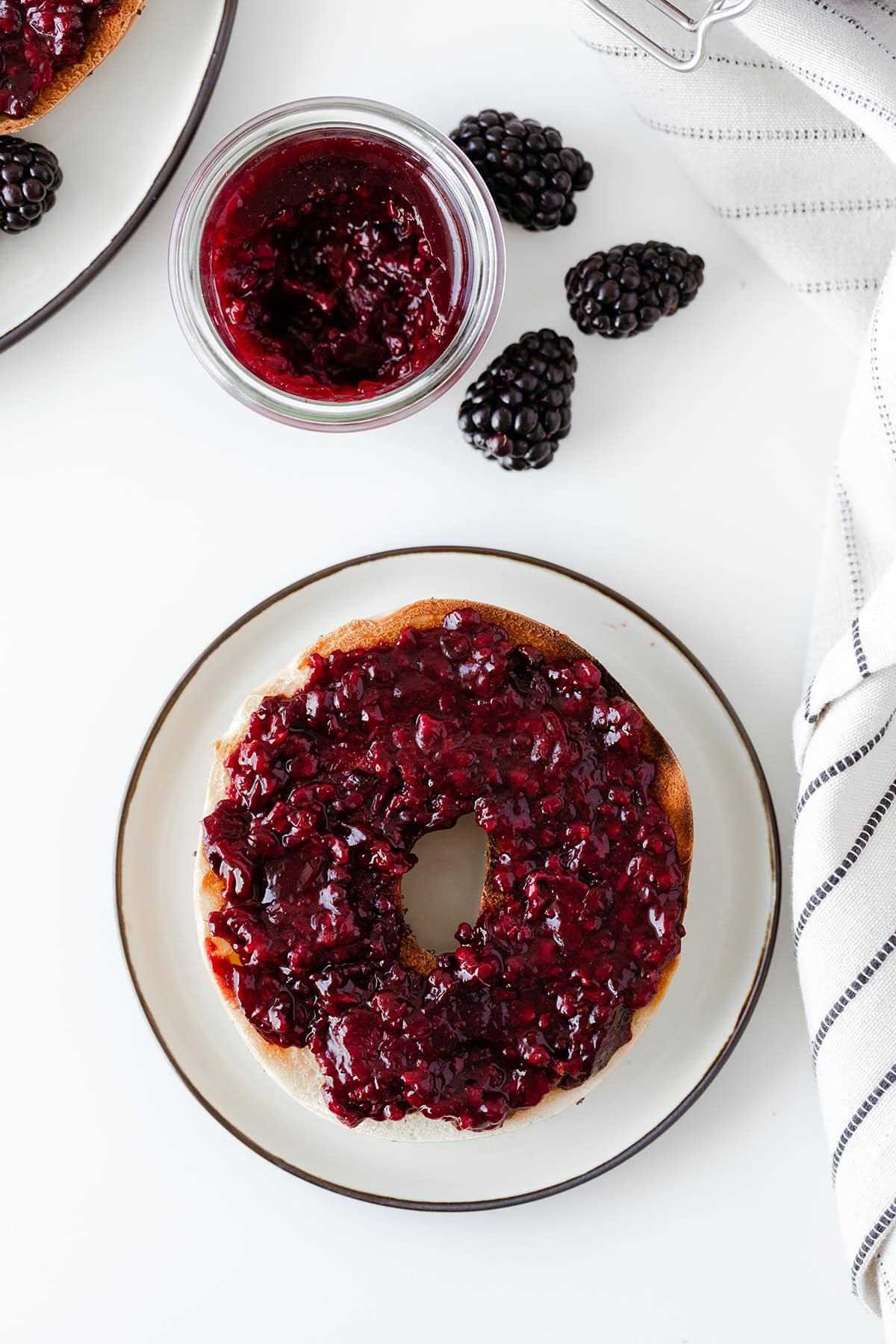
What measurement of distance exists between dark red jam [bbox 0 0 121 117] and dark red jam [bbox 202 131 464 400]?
315 millimetres

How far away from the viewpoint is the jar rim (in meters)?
1.53

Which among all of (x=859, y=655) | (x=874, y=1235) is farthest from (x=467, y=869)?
(x=874, y=1235)

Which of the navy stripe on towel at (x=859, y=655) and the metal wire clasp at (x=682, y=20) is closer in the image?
the metal wire clasp at (x=682, y=20)

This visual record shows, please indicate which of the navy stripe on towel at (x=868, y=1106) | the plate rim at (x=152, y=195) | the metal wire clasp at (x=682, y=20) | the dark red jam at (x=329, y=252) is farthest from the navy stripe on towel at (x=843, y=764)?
the plate rim at (x=152, y=195)

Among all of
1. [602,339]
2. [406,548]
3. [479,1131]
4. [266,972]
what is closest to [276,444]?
[406,548]

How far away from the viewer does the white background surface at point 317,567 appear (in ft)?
5.80

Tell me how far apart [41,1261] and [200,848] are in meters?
0.82

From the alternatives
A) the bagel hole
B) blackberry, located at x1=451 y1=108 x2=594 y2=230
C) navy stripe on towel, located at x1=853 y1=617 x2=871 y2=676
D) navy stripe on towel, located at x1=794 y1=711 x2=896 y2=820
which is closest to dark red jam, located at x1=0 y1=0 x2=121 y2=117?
blackberry, located at x1=451 y1=108 x2=594 y2=230

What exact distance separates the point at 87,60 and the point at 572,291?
803mm

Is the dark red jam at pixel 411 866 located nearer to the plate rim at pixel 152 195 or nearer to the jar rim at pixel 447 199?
the jar rim at pixel 447 199

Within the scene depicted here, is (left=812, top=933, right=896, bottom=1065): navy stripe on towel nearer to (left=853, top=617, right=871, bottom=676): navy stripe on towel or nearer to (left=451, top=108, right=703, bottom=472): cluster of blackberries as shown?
(left=853, top=617, right=871, bottom=676): navy stripe on towel

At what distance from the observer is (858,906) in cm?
161

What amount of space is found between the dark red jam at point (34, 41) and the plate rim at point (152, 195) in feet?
0.56

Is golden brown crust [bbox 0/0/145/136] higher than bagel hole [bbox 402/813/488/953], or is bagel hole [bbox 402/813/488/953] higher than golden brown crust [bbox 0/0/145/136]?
golden brown crust [bbox 0/0/145/136]
